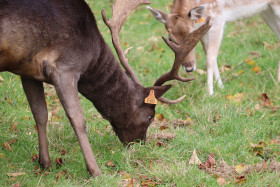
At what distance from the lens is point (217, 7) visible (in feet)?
22.2

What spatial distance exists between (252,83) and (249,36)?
2.06 metres

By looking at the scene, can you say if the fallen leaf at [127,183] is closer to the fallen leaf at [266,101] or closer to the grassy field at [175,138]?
the grassy field at [175,138]

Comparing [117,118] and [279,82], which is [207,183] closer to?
[117,118]

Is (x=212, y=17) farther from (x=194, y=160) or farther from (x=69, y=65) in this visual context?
(x=69, y=65)

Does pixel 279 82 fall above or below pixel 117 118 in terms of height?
below

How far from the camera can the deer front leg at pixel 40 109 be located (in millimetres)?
4328

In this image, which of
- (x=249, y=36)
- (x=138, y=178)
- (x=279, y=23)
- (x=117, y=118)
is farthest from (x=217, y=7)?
(x=138, y=178)

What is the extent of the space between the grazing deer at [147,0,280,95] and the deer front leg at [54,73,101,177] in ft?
8.92

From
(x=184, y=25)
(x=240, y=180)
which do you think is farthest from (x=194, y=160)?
(x=184, y=25)

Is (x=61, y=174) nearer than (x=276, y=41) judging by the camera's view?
Yes

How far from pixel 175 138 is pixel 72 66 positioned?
5.03 feet

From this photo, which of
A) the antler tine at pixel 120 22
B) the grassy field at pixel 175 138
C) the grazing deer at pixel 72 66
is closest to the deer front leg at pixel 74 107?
the grazing deer at pixel 72 66

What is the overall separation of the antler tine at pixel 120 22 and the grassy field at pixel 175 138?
2.44ft

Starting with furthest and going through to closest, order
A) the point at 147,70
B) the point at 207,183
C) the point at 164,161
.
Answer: the point at 147,70
the point at 164,161
the point at 207,183
